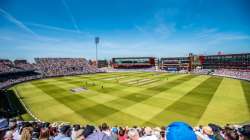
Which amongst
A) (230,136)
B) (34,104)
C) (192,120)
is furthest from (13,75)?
(230,136)

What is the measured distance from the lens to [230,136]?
279 inches

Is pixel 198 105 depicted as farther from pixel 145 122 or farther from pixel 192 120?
pixel 145 122

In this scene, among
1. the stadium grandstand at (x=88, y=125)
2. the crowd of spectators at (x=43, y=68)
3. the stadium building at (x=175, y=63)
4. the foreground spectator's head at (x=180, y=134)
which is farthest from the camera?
the stadium building at (x=175, y=63)

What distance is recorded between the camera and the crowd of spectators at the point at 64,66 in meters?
71.6

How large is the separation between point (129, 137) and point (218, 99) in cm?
2163

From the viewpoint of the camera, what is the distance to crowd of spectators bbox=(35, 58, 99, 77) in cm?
7156

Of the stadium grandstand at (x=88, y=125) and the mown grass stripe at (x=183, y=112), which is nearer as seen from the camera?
the stadium grandstand at (x=88, y=125)

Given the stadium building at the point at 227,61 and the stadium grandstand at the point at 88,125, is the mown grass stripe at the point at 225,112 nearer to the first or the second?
the stadium grandstand at the point at 88,125

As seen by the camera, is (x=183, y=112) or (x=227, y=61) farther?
(x=227, y=61)

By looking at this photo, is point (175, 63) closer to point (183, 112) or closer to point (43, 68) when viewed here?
point (43, 68)

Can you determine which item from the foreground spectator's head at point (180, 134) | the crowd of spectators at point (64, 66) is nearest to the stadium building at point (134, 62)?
the crowd of spectators at point (64, 66)

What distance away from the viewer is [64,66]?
80438mm

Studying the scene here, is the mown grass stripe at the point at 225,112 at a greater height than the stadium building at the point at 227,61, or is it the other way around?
the stadium building at the point at 227,61

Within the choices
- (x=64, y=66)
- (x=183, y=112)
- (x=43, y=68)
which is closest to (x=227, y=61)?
(x=183, y=112)
